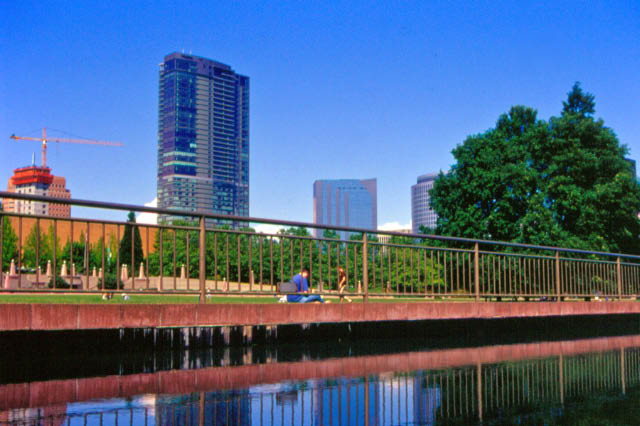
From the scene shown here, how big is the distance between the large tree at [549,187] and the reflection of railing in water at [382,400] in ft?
115

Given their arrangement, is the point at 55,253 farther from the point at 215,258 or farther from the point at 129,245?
the point at 215,258

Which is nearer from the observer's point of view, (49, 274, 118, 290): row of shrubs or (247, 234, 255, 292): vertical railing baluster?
(49, 274, 118, 290): row of shrubs

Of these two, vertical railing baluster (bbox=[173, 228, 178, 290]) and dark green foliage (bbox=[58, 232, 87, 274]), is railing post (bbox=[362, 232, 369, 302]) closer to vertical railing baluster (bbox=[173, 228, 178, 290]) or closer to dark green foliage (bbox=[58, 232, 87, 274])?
vertical railing baluster (bbox=[173, 228, 178, 290])

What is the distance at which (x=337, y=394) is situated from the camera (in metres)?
5.23

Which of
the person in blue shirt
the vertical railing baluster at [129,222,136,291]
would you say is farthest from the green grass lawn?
the person in blue shirt

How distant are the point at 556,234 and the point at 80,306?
3736cm

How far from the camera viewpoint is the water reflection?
4293 millimetres

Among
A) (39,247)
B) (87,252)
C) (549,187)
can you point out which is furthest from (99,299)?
(549,187)

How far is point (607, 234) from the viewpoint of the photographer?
42156 millimetres

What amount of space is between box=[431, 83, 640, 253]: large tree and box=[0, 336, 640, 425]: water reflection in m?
34.7

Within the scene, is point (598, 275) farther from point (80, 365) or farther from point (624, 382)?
point (80, 365)

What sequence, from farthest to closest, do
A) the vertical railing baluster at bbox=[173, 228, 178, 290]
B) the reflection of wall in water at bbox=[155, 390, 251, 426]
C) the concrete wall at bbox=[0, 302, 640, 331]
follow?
the vertical railing baluster at bbox=[173, 228, 178, 290], the concrete wall at bbox=[0, 302, 640, 331], the reflection of wall in water at bbox=[155, 390, 251, 426]

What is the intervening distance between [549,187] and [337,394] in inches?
1561

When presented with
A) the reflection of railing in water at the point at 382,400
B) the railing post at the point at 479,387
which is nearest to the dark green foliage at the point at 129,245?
the reflection of railing in water at the point at 382,400
